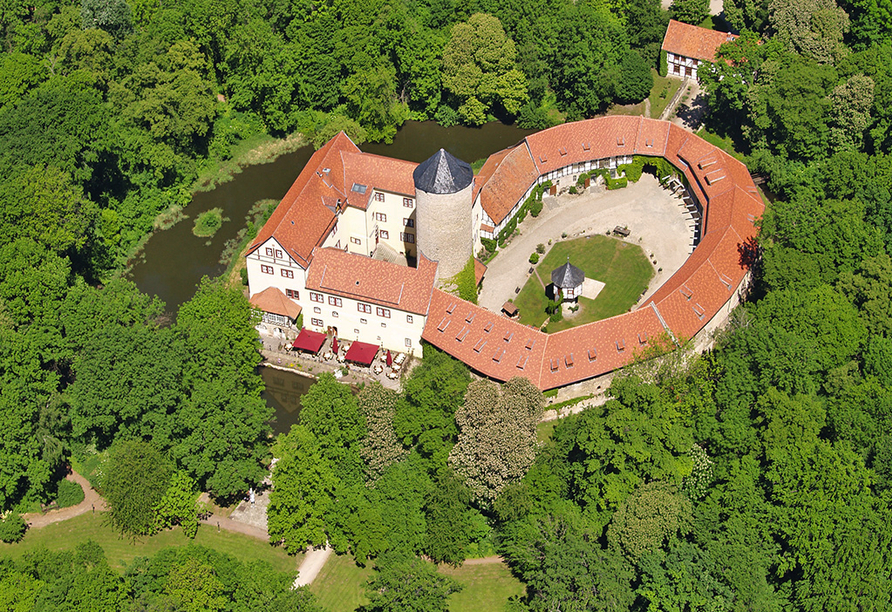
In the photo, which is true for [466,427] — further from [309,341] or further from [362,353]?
[309,341]

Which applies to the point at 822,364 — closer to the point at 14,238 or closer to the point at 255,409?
the point at 255,409

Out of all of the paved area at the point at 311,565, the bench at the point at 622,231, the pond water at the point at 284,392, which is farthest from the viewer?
the bench at the point at 622,231

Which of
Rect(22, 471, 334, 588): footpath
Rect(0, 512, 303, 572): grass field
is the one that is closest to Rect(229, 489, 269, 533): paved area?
Rect(22, 471, 334, 588): footpath

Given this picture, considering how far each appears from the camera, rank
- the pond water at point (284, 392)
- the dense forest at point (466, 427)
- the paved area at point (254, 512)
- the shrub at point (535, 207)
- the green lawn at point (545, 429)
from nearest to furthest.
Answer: the dense forest at point (466, 427) → the paved area at point (254, 512) → the green lawn at point (545, 429) → the pond water at point (284, 392) → the shrub at point (535, 207)

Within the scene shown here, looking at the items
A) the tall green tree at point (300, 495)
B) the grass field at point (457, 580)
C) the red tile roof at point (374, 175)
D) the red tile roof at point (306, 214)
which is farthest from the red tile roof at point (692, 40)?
the tall green tree at point (300, 495)

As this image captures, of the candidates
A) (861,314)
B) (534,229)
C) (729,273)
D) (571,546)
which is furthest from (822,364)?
(534,229)

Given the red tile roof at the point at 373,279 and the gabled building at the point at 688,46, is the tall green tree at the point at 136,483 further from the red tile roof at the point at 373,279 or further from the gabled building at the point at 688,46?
the gabled building at the point at 688,46
